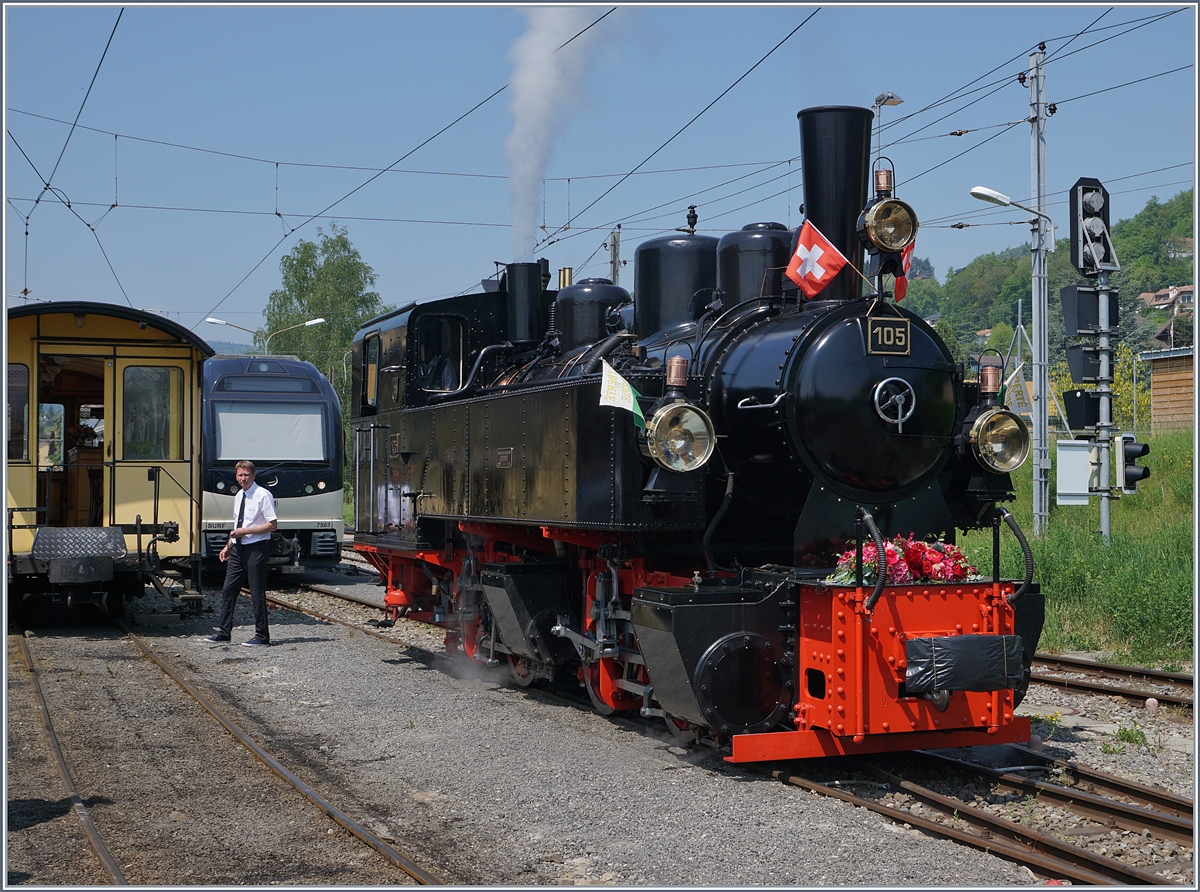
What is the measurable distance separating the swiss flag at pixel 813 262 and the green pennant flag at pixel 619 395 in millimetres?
1205

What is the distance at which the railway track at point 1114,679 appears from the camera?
319 inches

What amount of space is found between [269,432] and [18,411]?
4538 mm

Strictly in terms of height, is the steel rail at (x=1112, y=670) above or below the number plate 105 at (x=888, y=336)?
below

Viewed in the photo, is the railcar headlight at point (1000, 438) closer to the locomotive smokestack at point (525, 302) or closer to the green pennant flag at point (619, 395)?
the green pennant flag at point (619, 395)

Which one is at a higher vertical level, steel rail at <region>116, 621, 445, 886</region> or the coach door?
the coach door

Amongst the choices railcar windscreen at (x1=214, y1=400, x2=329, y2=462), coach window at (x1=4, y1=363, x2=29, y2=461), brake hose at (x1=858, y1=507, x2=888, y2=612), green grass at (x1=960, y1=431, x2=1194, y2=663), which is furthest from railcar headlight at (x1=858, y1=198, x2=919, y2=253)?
railcar windscreen at (x1=214, y1=400, x2=329, y2=462)

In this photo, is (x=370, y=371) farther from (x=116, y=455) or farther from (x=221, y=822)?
(x=221, y=822)

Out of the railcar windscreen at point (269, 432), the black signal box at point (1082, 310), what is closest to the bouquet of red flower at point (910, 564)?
the black signal box at point (1082, 310)

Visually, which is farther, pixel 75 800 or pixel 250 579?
pixel 250 579

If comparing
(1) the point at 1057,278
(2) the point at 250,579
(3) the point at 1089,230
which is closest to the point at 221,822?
(2) the point at 250,579

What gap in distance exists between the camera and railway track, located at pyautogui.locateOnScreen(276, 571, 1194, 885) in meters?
4.61

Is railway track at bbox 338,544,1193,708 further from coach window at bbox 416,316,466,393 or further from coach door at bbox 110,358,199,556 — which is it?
coach door at bbox 110,358,199,556

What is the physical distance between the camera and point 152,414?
12.4 metres

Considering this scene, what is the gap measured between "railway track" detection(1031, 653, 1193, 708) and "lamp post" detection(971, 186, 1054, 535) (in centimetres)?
627
